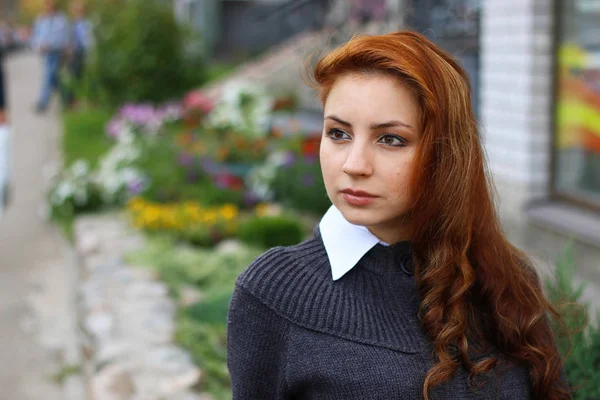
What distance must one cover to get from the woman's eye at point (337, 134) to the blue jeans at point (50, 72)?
1382 centimetres

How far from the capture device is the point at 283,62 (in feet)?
41.5

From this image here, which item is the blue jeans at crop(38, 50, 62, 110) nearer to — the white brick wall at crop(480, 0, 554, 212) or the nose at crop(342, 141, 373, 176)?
the white brick wall at crop(480, 0, 554, 212)

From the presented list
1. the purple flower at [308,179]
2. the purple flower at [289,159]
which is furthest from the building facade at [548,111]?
the purple flower at [289,159]

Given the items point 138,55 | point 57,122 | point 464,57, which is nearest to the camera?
point 464,57

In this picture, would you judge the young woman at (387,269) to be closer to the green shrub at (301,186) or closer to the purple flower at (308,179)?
the green shrub at (301,186)

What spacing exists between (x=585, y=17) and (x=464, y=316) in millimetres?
3849

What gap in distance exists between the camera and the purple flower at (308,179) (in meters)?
6.60

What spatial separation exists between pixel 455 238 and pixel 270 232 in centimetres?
403

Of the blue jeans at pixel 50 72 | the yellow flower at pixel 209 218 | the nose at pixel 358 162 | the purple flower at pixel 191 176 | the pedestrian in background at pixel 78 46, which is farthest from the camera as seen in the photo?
the blue jeans at pixel 50 72

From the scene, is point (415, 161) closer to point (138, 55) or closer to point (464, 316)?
point (464, 316)

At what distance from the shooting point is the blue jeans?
14.8m

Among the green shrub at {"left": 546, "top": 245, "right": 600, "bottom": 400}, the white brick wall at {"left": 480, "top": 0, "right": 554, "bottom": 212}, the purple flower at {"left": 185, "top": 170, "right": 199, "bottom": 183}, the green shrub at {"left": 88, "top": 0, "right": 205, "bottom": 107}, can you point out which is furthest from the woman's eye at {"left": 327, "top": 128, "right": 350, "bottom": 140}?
the green shrub at {"left": 88, "top": 0, "right": 205, "bottom": 107}

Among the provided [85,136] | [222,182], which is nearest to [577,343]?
[222,182]

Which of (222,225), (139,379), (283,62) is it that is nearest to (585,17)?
(222,225)
